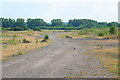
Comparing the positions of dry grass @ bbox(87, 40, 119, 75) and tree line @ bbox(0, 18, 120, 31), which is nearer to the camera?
dry grass @ bbox(87, 40, 119, 75)

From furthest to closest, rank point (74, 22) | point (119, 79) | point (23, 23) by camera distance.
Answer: point (74, 22) < point (23, 23) < point (119, 79)

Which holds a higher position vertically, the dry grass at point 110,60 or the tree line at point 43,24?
the tree line at point 43,24

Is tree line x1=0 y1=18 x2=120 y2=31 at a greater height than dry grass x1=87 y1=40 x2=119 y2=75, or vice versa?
tree line x1=0 y1=18 x2=120 y2=31

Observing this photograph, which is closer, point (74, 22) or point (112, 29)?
point (112, 29)

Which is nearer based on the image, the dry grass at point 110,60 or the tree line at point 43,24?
the dry grass at point 110,60

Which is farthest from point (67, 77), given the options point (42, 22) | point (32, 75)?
point (42, 22)

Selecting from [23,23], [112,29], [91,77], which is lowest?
[91,77]

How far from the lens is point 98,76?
9.48 meters

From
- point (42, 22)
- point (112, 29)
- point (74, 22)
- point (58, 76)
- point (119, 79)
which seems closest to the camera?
point (119, 79)

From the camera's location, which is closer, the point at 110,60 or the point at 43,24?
the point at 110,60

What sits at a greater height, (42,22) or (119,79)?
(42,22)

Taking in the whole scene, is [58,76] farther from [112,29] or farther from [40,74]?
[112,29]

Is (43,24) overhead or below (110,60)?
overhead

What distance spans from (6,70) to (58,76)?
416 cm
